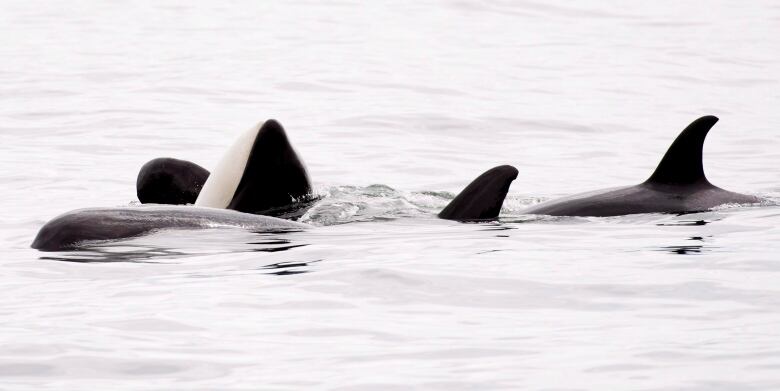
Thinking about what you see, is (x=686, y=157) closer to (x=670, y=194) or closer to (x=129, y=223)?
(x=670, y=194)

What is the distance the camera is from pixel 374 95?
2425cm

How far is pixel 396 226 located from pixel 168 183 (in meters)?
2.10

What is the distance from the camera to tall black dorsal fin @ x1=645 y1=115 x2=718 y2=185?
11367mm

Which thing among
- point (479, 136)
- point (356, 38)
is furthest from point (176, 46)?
point (479, 136)

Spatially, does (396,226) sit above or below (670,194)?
below

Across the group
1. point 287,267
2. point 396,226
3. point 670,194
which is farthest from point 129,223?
point 670,194

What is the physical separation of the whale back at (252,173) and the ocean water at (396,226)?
1.80 ft

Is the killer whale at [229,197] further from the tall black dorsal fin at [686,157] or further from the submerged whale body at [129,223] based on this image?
the tall black dorsal fin at [686,157]

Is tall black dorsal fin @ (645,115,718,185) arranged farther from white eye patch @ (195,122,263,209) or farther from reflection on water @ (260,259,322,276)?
reflection on water @ (260,259,322,276)

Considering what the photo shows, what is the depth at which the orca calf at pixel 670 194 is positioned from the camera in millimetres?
11430

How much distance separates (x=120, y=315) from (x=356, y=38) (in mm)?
25276

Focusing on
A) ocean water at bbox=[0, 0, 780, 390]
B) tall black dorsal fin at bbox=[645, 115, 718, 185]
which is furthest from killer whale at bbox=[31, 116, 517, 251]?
tall black dorsal fin at bbox=[645, 115, 718, 185]

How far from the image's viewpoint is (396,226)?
457 inches

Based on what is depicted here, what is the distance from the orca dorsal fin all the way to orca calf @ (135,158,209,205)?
2.33 metres
